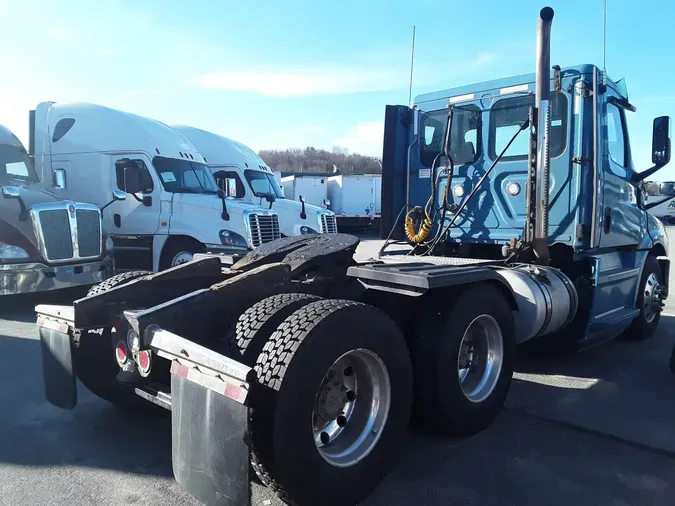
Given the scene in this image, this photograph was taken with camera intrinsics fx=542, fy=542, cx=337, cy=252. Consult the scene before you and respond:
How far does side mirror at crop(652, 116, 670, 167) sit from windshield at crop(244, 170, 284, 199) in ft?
28.4

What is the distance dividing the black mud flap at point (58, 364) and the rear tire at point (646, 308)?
6.20 m

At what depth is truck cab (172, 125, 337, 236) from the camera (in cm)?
1227

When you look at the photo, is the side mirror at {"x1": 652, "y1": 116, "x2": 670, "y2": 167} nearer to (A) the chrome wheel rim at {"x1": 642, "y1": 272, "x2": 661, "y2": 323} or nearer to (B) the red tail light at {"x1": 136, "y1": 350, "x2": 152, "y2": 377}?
(A) the chrome wheel rim at {"x1": 642, "y1": 272, "x2": 661, "y2": 323}

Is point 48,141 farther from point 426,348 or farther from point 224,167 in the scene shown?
point 426,348

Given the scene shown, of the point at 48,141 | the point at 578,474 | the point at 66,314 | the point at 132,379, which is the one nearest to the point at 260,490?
the point at 132,379

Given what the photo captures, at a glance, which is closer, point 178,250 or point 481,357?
point 481,357

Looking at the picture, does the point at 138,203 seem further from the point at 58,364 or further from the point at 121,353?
the point at 121,353

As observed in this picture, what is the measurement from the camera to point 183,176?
10.6 m

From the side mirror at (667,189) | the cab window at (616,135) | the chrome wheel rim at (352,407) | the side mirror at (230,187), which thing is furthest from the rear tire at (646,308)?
the side mirror at (230,187)

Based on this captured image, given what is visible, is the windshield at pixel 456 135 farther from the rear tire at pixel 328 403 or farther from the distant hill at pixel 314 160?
the distant hill at pixel 314 160

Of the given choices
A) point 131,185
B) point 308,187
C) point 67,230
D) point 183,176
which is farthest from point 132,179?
point 308,187

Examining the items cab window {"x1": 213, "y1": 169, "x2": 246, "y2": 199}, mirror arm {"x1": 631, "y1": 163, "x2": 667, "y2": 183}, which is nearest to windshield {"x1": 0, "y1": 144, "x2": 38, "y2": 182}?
cab window {"x1": 213, "y1": 169, "x2": 246, "y2": 199}

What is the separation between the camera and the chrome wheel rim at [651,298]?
669 centimetres

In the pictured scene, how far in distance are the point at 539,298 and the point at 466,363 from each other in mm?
1036
